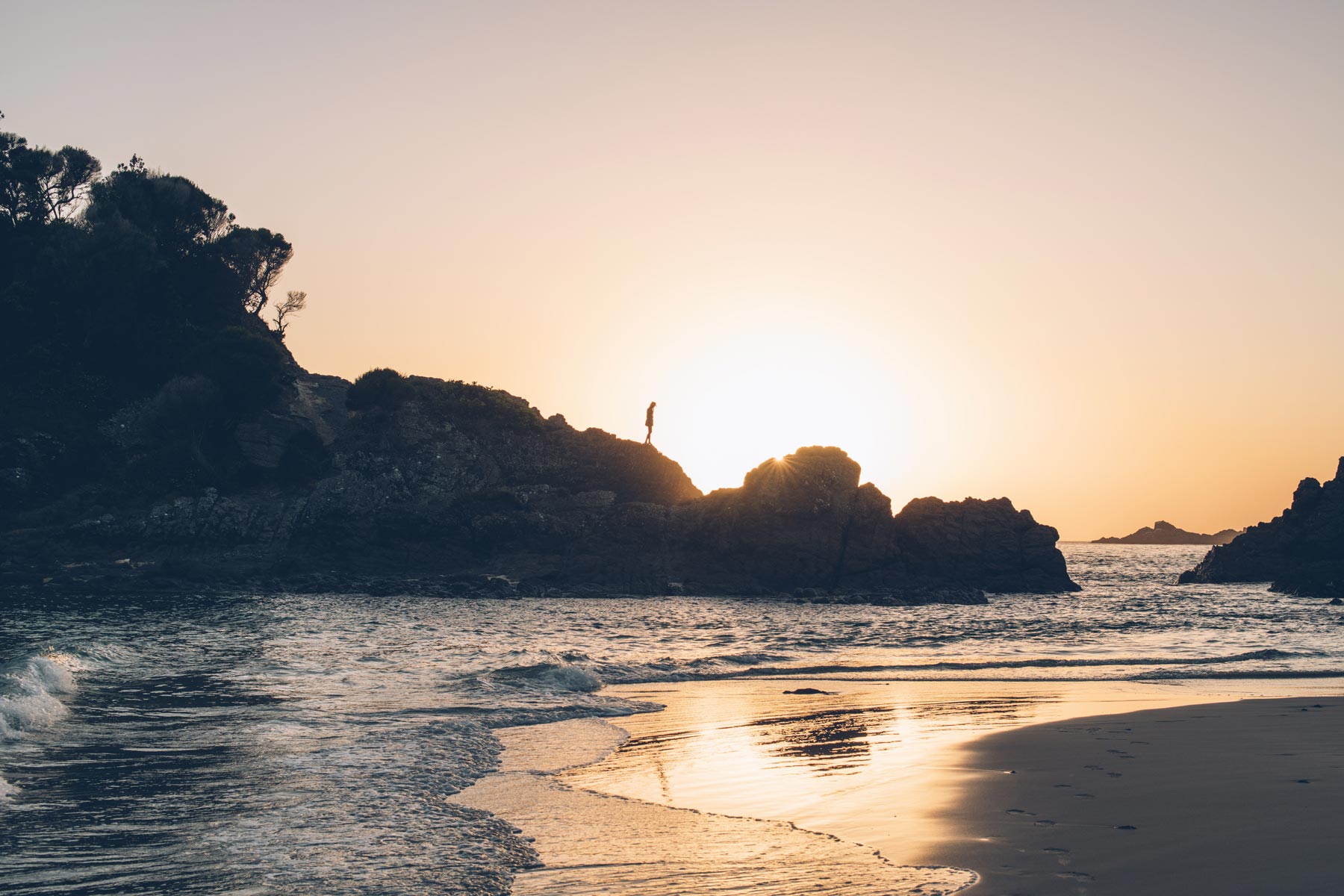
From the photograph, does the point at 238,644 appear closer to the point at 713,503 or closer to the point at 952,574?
the point at 713,503

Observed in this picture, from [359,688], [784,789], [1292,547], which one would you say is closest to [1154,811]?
[784,789]

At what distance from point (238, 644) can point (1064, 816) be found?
2127 centimetres

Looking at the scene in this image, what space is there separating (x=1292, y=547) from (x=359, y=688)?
72.2 m

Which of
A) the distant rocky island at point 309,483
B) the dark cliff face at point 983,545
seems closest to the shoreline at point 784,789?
the distant rocky island at point 309,483

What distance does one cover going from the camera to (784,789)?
952cm

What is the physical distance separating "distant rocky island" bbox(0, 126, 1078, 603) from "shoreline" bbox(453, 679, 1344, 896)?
33.2 meters

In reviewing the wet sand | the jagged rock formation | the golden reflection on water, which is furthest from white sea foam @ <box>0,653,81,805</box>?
the jagged rock formation

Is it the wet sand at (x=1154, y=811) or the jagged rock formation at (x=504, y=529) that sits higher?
the jagged rock formation at (x=504, y=529)

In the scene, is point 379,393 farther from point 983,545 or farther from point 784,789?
point 784,789

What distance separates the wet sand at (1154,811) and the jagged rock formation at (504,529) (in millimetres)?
38867

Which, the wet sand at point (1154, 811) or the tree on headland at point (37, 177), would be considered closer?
the wet sand at point (1154, 811)

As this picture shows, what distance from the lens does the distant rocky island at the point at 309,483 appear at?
171 ft

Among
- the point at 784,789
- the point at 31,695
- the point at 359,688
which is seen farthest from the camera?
the point at 359,688

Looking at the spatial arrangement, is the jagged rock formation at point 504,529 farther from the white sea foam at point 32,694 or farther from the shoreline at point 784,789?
the shoreline at point 784,789
